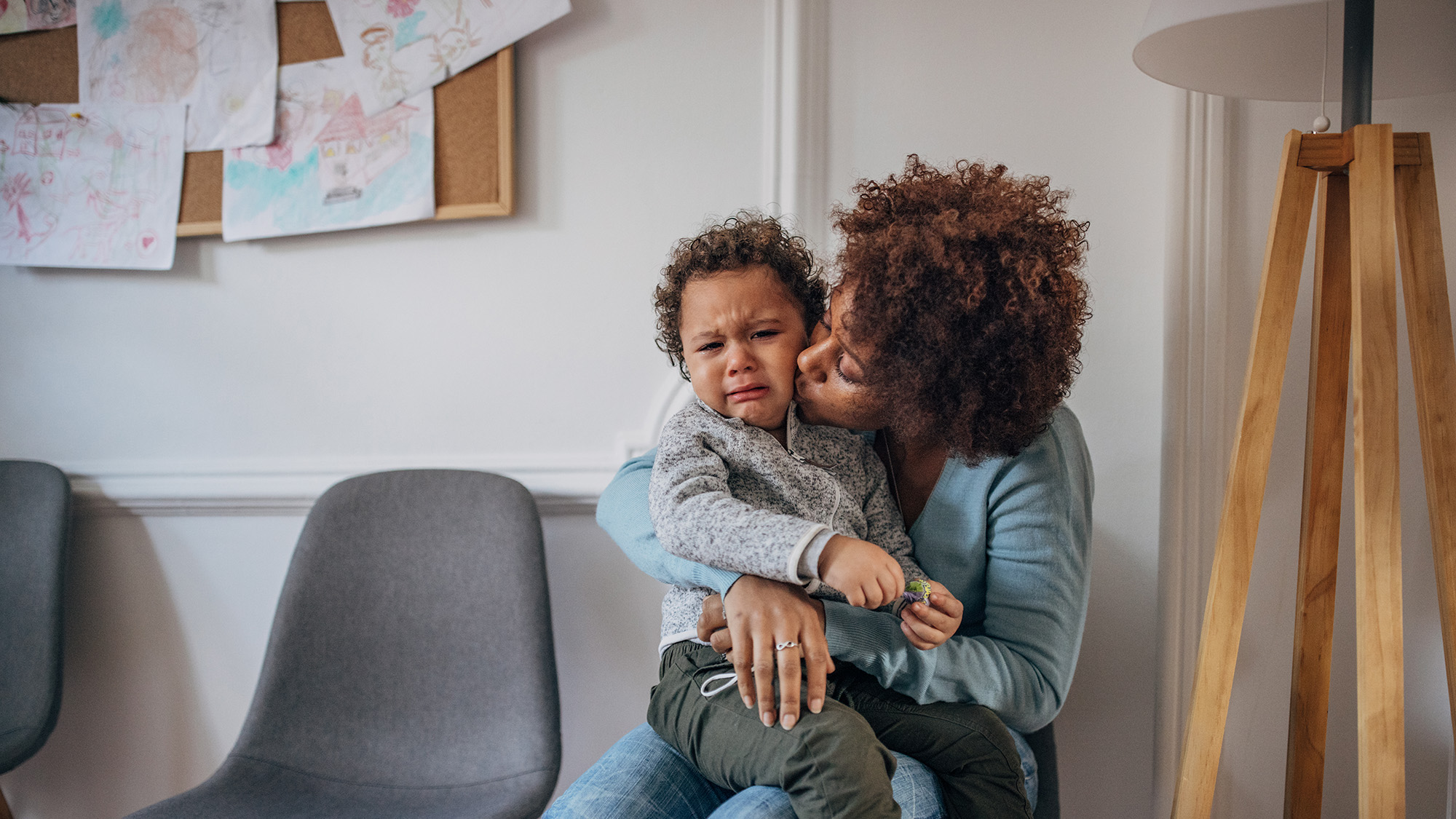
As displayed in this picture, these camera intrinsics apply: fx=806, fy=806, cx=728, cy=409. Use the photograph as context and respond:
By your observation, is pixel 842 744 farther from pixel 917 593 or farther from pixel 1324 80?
pixel 1324 80

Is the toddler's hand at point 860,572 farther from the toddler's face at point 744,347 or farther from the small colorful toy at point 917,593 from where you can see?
the toddler's face at point 744,347

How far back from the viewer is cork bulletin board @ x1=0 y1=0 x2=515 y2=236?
1477 millimetres

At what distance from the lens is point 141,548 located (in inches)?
64.3

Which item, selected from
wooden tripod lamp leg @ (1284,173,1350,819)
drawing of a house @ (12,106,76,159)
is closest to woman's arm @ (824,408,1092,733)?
wooden tripod lamp leg @ (1284,173,1350,819)

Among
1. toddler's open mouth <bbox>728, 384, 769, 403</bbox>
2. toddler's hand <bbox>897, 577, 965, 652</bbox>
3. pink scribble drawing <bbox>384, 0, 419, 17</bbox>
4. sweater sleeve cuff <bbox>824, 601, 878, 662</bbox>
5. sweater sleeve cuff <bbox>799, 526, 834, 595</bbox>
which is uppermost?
pink scribble drawing <bbox>384, 0, 419, 17</bbox>

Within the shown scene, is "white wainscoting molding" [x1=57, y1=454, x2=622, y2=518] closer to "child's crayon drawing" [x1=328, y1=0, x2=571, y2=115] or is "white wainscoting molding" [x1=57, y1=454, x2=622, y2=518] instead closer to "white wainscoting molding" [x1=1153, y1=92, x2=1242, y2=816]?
"child's crayon drawing" [x1=328, y1=0, x2=571, y2=115]

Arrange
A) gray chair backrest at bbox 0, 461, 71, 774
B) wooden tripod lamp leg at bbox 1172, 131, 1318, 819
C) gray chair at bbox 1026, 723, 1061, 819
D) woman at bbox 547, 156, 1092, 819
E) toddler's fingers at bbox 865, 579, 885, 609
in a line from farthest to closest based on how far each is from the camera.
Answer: gray chair backrest at bbox 0, 461, 71, 774 < gray chair at bbox 1026, 723, 1061, 819 < wooden tripod lamp leg at bbox 1172, 131, 1318, 819 < woman at bbox 547, 156, 1092, 819 < toddler's fingers at bbox 865, 579, 885, 609

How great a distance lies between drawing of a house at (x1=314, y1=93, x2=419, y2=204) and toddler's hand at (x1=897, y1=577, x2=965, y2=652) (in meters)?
1.24

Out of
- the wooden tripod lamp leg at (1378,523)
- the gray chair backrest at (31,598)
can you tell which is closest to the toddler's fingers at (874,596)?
the wooden tripod lamp leg at (1378,523)

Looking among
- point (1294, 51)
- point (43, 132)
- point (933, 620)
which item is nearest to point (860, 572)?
point (933, 620)

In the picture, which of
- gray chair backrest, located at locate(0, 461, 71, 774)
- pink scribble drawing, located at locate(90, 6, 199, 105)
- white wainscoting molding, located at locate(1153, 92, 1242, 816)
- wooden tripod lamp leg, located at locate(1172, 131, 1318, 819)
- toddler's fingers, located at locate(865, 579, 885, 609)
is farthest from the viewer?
pink scribble drawing, located at locate(90, 6, 199, 105)

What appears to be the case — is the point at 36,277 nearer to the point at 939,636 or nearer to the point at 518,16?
the point at 518,16

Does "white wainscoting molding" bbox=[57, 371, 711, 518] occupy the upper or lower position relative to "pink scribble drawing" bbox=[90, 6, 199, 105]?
lower

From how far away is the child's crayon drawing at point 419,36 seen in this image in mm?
1459
